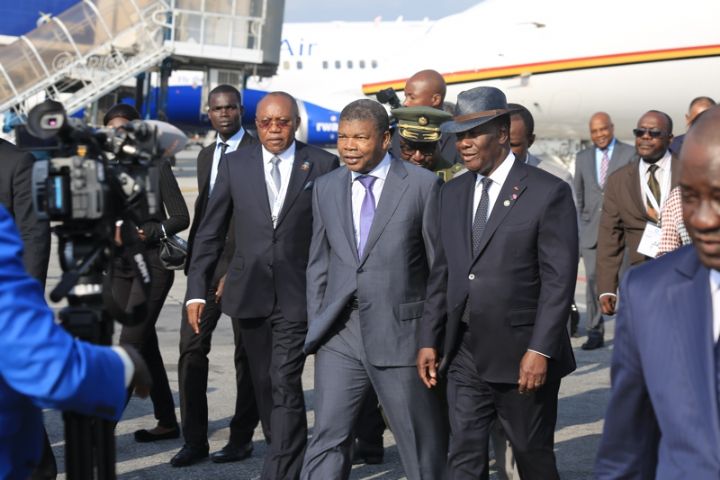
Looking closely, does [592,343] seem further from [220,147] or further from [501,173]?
[501,173]

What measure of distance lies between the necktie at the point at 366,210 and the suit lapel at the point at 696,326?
3048mm

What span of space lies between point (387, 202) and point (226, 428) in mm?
2694

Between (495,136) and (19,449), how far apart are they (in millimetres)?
2936

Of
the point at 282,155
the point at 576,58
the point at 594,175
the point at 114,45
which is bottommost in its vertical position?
the point at 594,175

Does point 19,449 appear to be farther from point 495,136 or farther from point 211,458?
point 211,458

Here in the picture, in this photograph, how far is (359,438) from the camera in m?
7.04

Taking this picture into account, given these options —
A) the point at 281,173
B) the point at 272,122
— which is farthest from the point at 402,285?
the point at 272,122

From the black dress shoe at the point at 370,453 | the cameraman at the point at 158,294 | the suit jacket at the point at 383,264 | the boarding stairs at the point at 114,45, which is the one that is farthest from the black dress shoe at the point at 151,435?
the boarding stairs at the point at 114,45

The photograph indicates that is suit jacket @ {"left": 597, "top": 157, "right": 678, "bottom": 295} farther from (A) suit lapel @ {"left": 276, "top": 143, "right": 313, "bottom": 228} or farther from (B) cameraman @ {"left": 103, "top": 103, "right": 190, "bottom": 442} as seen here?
(B) cameraman @ {"left": 103, "top": 103, "right": 190, "bottom": 442}

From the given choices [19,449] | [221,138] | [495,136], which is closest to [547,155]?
[221,138]

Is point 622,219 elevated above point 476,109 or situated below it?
below

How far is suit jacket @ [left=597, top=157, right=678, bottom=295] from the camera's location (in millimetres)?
8430

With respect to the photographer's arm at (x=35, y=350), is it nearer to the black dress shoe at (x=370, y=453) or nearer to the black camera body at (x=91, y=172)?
the black camera body at (x=91, y=172)

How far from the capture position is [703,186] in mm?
2557
